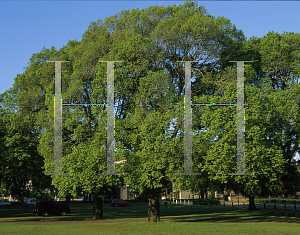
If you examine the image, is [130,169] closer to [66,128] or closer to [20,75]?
[66,128]

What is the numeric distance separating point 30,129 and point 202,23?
65.4ft

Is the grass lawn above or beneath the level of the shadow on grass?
above

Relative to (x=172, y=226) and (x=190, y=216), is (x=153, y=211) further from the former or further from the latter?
(x=190, y=216)

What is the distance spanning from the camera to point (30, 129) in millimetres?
35625

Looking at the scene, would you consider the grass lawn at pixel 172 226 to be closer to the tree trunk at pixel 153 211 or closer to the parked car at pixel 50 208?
the tree trunk at pixel 153 211

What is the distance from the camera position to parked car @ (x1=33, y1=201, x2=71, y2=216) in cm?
4084

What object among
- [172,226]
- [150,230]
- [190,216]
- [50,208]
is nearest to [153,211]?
[172,226]

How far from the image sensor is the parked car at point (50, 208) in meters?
40.8

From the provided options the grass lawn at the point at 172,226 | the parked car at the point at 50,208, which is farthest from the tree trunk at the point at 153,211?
the parked car at the point at 50,208

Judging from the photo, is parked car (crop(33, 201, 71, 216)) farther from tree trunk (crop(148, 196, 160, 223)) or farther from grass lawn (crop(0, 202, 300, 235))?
tree trunk (crop(148, 196, 160, 223))

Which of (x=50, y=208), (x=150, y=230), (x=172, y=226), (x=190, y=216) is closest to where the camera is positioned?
(x=150, y=230)

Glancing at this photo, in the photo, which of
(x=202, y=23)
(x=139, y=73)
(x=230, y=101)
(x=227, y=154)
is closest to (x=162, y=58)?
(x=139, y=73)

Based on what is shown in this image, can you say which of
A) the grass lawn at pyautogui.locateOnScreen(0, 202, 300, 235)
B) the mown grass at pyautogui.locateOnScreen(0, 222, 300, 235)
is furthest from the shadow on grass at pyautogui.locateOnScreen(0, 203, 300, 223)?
the mown grass at pyautogui.locateOnScreen(0, 222, 300, 235)

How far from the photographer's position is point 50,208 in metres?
41.6
